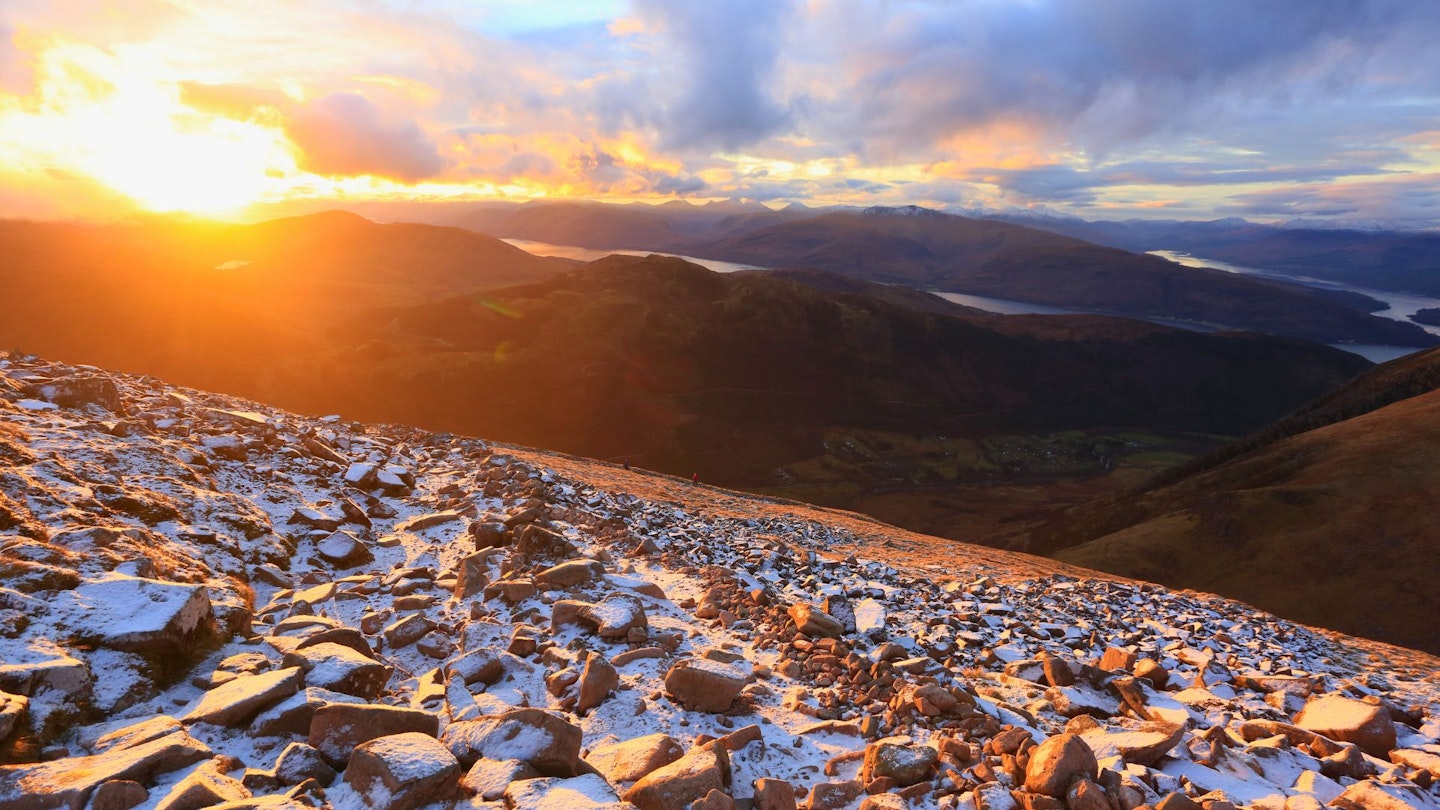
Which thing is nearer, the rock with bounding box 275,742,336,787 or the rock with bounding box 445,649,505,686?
the rock with bounding box 275,742,336,787

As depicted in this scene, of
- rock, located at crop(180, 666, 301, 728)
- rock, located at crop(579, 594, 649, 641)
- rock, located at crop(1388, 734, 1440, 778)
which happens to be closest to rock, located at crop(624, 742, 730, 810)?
rock, located at crop(579, 594, 649, 641)

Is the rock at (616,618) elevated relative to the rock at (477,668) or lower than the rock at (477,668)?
lower

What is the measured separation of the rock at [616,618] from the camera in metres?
8.69

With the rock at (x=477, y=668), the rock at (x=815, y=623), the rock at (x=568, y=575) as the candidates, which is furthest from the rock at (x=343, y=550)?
the rock at (x=815, y=623)

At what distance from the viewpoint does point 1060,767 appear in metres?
5.55

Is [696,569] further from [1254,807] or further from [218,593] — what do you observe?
[1254,807]

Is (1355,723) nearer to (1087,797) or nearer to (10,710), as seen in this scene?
(1087,797)

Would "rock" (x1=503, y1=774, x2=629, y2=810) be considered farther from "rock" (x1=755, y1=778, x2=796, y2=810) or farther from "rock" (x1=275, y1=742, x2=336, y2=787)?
"rock" (x1=275, y1=742, x2=336, y2=787)

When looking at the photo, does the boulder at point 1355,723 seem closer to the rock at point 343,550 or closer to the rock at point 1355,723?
the rock at point 1355,723

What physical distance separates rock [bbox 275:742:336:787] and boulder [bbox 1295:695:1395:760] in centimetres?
1040

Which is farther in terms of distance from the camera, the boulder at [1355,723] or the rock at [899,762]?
the boulder at [1355,723]

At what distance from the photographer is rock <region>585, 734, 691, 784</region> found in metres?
5.77

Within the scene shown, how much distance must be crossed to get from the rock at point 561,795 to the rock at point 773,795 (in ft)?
3.83

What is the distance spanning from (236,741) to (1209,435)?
7097 inches
